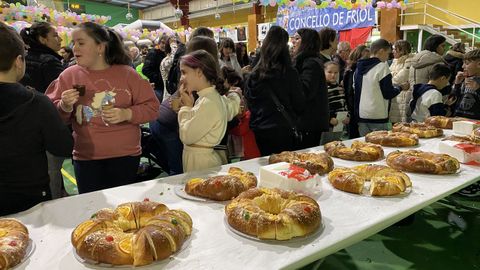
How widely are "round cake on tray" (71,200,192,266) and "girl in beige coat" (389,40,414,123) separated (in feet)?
12.5

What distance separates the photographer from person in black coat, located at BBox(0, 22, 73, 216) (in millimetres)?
1449

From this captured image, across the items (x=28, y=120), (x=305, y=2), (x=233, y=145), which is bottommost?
(x=233, y=145)

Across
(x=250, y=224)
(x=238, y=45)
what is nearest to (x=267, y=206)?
(x=250, y=224)

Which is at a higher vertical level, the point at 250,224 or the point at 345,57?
the point at 345,57

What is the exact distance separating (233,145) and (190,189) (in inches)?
58.6

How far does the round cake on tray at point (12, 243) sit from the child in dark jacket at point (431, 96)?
3.58m

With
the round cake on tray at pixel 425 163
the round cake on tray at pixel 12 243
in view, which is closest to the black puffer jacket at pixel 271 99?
the round cake on tray at pixel 425 163

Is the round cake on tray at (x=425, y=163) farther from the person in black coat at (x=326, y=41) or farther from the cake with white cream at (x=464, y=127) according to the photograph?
the person in black coat at (x=326, y=41)

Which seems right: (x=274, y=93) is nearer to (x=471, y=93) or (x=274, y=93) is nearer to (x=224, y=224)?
(x=224, y=224)

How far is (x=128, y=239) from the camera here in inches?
43.9

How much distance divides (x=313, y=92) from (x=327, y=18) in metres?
11.1

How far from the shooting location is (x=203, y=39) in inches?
95.9

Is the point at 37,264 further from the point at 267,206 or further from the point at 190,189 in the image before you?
the point at 267,206

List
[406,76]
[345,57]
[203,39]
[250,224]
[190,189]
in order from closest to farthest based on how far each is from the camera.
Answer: [250,224], [190,189], [203,39], [406,76], [345,57]
